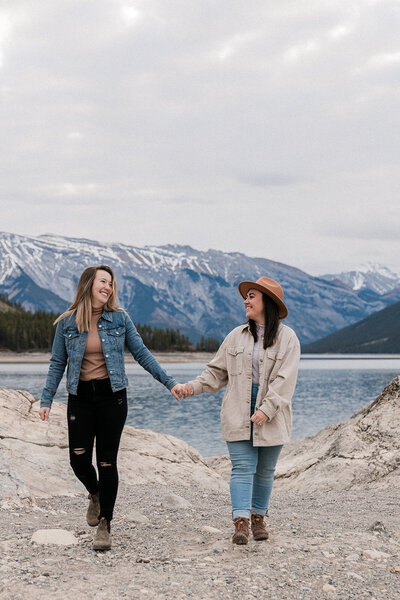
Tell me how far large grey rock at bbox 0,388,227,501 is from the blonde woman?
2.44 m

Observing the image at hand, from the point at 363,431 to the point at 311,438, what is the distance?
2978 millimetres

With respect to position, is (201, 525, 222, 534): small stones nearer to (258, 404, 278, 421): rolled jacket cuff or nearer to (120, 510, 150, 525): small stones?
(120, 510, 150, 525): small stones

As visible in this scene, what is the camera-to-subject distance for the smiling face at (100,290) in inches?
236

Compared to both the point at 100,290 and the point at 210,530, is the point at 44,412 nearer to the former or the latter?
the point at 100,290

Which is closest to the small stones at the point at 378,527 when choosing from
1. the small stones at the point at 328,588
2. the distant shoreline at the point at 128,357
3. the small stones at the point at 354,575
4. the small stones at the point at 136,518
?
the small stones at the point at 354,575

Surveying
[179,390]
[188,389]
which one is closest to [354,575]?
[188,389]

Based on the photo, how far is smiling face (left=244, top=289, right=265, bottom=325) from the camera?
607cm

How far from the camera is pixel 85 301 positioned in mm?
5957

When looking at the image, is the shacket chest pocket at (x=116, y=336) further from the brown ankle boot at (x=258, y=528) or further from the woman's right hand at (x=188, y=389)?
the brown ankle boot at (x=258, y=528)

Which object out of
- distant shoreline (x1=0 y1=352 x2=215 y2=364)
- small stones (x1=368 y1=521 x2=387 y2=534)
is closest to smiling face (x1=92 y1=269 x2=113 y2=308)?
small stones (x1=368 y1=521 x2=387 y2=534)

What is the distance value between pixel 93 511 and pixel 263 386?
2.21 metres

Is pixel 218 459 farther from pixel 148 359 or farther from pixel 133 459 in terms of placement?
pixel 148 359

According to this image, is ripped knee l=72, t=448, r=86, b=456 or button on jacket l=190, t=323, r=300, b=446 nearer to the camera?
button on jacket l=190, t=323, r=300, b=446

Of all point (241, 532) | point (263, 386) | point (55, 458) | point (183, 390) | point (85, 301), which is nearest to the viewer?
point (241, 532)
